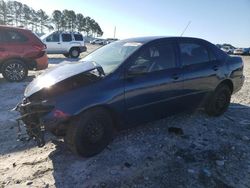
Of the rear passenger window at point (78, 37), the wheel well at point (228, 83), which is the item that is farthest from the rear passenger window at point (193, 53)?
the rear passenger window at point (78, 37)

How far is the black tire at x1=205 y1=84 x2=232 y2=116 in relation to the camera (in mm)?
5762

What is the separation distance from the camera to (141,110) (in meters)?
4.43

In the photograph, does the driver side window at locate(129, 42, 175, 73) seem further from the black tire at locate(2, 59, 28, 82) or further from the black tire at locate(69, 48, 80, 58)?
the black tire at locate(69, 48, 80, 58)

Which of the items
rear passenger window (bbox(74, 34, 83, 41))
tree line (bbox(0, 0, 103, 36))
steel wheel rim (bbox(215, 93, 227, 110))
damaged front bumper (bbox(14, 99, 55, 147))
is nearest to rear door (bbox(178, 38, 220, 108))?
steel wheel rim (bbox(215, 93, 227, 110))

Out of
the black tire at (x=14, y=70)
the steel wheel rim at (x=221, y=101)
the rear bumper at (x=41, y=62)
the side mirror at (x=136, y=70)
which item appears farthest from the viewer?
the rear bumper at (x=41, y=62)

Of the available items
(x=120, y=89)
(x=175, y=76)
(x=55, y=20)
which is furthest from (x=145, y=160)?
(x=55, y=20)

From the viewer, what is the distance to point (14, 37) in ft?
30.6

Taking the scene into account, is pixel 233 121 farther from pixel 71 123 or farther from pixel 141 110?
pixel 71 123

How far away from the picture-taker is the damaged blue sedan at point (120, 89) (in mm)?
3703

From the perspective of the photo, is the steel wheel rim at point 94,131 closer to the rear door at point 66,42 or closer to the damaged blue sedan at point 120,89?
the damaged blue sedan at point 120,89

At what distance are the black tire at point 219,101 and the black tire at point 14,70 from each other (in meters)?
6.38

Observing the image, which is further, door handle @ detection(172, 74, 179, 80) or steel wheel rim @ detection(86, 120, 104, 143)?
door handle @ detection(172, 74, 179, 80)

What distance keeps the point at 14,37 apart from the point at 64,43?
12.7 metres

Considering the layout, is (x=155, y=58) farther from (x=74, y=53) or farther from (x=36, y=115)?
(x=74, y=53)
